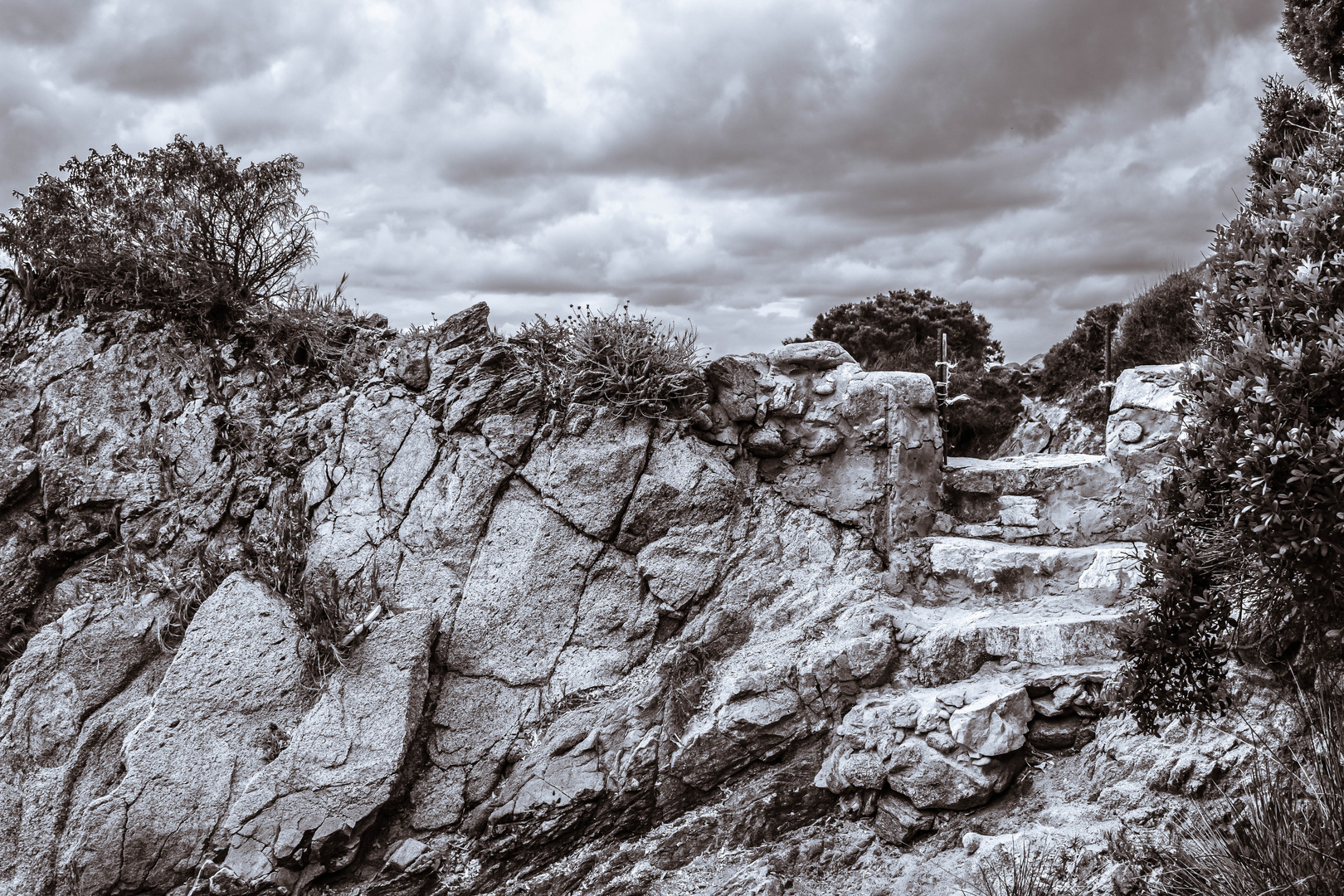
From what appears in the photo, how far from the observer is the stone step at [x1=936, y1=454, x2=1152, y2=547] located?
27.0ft

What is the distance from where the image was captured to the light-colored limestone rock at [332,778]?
680cm

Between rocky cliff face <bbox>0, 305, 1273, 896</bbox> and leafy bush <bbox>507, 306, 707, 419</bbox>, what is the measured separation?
0.22 m

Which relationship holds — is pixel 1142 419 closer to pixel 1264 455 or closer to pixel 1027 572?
pixel 1027 572

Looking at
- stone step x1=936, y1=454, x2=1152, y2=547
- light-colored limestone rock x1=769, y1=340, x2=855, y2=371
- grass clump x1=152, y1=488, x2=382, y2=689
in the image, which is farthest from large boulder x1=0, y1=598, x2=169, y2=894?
stone step x1=936, y1=454, x2=1152, y2=547

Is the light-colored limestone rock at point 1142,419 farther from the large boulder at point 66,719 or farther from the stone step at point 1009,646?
the large boulder at point 66,719

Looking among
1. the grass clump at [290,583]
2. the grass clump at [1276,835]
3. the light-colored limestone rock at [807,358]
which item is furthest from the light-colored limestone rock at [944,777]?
the grass clump at [290,583]

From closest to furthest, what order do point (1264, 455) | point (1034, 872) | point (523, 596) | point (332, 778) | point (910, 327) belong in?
1. point (1264, 455)
2. point (1034, 872)
3. point (332, 778)
4. point (523, 596)
5. point (910, 327)

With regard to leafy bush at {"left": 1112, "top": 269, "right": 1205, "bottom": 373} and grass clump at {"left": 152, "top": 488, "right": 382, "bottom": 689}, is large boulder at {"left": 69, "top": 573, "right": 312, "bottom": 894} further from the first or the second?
leafy bush at {"left": 1112, "top": 269, "right": 1205, "bottom": 373}

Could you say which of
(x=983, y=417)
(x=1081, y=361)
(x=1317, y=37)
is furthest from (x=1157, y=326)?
(x=1317, y=37)

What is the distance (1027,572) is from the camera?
7703 mm

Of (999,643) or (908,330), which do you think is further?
(908,330)

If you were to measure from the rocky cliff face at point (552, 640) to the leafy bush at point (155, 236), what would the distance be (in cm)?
122

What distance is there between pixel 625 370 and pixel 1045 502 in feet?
15.1

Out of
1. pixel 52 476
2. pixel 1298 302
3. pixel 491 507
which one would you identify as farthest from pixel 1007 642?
pixel 52 476
